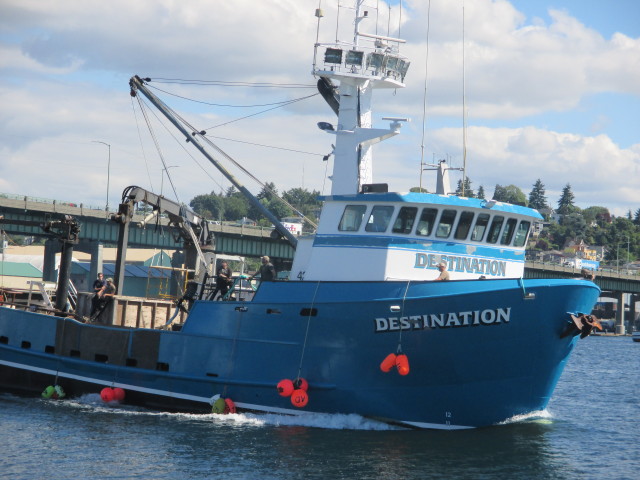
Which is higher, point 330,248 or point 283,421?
point 330,248

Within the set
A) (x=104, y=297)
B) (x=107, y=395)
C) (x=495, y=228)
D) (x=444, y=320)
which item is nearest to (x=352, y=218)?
(x=495, y=228)

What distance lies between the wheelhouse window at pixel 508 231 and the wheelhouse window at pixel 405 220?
213cm

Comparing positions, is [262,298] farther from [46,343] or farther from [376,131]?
[46,343]

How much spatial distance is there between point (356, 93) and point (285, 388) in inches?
271

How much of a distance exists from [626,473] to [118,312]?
12140 millimetres

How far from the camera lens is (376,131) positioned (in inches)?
762

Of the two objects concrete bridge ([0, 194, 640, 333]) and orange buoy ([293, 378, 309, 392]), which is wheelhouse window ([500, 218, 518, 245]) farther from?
concrete bridge ([0, 194, 640, 333])

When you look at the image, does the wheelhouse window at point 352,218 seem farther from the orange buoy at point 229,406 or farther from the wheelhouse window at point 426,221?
the orange buoy at point 229,406

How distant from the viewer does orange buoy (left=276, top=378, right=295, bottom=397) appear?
17359mm

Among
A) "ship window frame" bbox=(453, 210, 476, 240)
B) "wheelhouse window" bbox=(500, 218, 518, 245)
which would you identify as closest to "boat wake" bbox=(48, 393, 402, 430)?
"ship window frame" bbox=(453, 210, 476, 240)

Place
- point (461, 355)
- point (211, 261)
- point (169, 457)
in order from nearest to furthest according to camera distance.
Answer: point (169, 457) < point (461, 355) < point (211, 261)

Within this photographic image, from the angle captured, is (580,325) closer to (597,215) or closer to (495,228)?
(495,228)

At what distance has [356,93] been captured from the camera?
2000 cm

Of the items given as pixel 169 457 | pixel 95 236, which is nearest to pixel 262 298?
pixel 169 457
